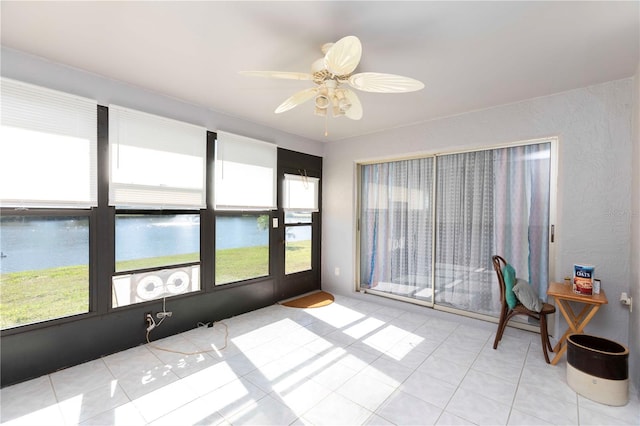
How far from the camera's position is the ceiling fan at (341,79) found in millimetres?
1519

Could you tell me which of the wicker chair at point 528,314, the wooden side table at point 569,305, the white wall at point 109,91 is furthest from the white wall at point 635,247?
the white wall at point 109,91

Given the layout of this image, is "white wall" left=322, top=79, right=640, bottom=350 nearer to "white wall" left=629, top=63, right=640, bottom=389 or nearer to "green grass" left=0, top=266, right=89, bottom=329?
"white wall" left=629, top=63, right=640, bottom=389

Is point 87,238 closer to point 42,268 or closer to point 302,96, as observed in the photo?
point 42,268

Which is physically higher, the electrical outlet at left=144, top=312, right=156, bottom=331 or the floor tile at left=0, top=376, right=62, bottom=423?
the electrical outlet at left=144, top=312, right=156, bottom=331

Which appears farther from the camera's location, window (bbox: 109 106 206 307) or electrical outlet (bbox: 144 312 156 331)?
electrical outlet (bbox: 144 312 156 331)

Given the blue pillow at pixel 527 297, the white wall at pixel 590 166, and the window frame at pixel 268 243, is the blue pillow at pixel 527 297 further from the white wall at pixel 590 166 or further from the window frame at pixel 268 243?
the window frame at pixel 268 243

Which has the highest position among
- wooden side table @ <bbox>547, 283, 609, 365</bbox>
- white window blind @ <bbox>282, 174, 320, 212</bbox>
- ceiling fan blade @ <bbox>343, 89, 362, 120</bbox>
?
ceiling fan blade @ <bbox>343, 89, 362, 120</bbox>

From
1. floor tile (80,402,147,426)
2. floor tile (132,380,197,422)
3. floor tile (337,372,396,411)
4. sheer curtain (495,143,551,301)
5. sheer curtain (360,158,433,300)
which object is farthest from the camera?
sheer curtain (360,158,433,300)

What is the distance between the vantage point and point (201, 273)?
3238 mm

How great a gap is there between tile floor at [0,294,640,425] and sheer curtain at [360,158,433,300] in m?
0.96

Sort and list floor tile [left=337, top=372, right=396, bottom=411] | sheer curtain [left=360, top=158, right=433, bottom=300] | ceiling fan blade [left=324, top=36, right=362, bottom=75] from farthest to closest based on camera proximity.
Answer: sheer curtain [left=360, top=158, right=433, bottom=300], floor tile [left=337, top=372, right=396, bottom=411], ceiling fan blade [left=324, top=36, right=362, bottom=75]

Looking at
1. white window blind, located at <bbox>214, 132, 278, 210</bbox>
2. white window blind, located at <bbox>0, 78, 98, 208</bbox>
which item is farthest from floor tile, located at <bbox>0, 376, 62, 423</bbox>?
white window blind, located at <bbox>214, 132, 278, 210</bbox>

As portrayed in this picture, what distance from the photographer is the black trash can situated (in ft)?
6.38

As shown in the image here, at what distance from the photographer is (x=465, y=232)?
11.4 feet
